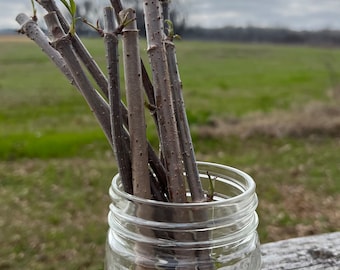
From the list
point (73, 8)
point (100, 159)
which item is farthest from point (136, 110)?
point (100, 159)

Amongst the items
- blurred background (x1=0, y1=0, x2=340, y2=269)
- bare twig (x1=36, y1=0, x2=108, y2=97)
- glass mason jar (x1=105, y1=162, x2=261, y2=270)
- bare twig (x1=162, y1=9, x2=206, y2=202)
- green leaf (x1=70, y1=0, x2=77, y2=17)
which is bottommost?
blurred background (x1=0, y1=0, x2=340, y2=269)

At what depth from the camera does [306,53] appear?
1617 cm

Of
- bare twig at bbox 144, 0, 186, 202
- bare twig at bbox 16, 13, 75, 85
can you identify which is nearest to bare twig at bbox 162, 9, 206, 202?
bare twig at bbox 144, 0, 186, 202

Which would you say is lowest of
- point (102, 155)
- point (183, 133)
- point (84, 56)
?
point (102, 155)

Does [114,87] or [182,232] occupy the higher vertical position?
[114,87]

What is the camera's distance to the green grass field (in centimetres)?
273

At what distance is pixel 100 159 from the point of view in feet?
13.7

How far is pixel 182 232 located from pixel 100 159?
3.68 meters

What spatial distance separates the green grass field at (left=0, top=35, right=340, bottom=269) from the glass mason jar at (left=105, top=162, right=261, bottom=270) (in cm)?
25

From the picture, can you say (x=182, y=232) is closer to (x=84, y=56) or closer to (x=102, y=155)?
(x=84, y=56)

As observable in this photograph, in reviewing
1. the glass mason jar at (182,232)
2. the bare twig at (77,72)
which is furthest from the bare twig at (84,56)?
the glass mason jar at (182,232)

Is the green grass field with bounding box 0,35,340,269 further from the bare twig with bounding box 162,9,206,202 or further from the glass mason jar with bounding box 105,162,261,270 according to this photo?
the glass mason jar with bounding box 105,162,261,270

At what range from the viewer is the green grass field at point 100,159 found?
2.73m

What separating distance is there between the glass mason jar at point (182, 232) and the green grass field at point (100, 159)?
25 cm
